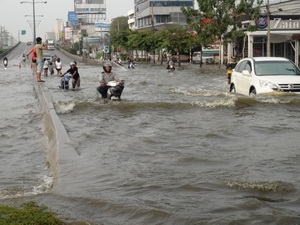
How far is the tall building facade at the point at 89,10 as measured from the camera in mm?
191500

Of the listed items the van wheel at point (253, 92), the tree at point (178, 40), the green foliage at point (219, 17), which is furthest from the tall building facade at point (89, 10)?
the van wheel at point (253, 92)

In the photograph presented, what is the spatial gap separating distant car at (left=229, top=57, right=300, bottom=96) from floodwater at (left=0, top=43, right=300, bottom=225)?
1.10m

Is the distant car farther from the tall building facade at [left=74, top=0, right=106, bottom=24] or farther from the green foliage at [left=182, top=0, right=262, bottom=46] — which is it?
the tall building facade at [left=74, top=0, right=106, bottom=24]

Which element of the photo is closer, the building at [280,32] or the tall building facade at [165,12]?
the building at [280,32]

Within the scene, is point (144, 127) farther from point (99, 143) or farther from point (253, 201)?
point (253, 201)

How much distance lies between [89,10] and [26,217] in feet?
628

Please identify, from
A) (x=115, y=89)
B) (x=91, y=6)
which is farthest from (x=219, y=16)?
(x=91, y=6)

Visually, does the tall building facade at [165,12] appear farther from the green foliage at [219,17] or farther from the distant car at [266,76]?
the distant car at [266,76]

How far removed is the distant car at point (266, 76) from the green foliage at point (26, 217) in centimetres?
1111

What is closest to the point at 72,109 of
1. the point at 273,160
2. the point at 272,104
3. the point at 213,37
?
the point at 272,104

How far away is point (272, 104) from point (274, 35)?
30969 millimetres

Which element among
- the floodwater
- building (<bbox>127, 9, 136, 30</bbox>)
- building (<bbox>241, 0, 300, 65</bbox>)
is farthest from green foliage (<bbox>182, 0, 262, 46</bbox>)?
building (<bbox>127, 9, 136, 30</bbox>)

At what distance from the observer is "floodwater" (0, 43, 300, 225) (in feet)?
18.3

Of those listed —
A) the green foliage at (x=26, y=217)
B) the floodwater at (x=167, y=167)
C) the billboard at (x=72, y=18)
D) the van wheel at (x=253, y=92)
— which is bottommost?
the floodwater at (x=167, y=167)
